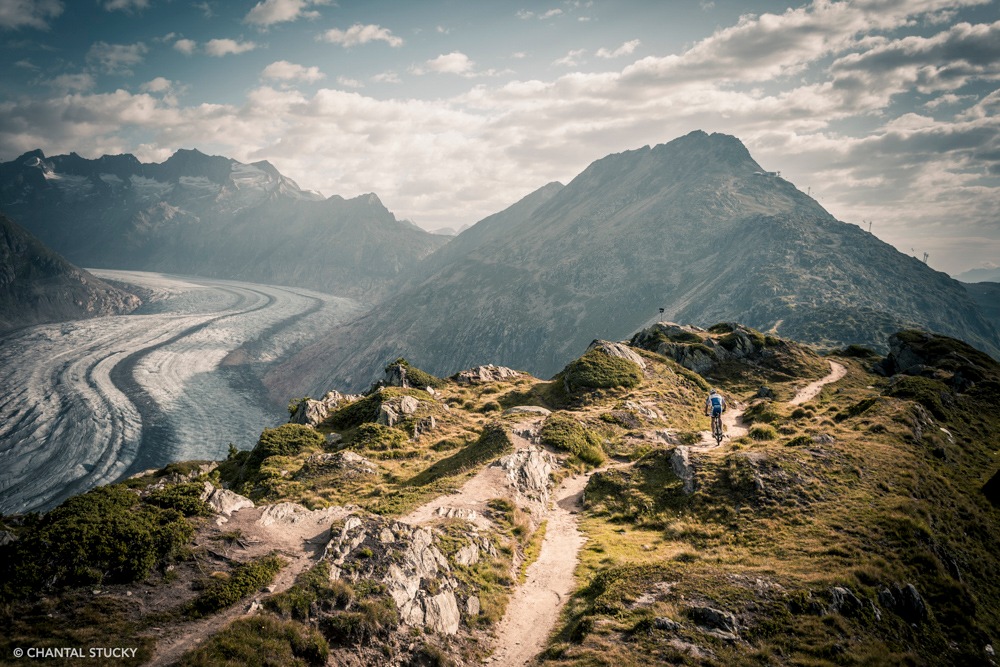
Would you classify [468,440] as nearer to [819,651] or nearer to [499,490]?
[499,490]

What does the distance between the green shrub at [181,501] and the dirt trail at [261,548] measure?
4.39 feet

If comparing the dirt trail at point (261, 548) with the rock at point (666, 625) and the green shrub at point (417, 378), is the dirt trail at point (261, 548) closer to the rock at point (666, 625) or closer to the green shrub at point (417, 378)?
the rock at point (666, 625)

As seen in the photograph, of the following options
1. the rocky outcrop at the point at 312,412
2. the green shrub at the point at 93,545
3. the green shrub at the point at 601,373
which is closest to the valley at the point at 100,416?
the rocky outcrop at the point at 312,412

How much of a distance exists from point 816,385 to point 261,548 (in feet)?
232

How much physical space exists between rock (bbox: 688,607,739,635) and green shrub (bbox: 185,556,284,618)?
52.5 feet

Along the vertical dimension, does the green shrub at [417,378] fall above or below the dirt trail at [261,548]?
above

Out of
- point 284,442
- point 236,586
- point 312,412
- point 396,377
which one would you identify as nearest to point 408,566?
point 236,586

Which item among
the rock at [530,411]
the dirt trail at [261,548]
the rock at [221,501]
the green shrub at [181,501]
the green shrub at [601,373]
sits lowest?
the dirt trail at [261,548]

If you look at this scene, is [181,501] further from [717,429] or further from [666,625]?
[717,429]

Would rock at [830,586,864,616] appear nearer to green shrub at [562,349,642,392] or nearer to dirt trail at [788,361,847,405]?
green shrub at [562,349,642,392]

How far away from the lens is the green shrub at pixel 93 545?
48.5 ft

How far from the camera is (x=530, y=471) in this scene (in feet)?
104

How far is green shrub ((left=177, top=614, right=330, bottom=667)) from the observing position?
13.3 meters

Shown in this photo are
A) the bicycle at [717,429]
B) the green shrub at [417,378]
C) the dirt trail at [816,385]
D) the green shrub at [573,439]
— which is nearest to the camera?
the green shrub at [573,439]
